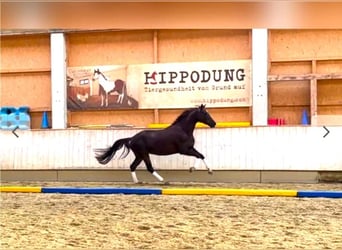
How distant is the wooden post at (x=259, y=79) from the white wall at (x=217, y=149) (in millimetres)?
345

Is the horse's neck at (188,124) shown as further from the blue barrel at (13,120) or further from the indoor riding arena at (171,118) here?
the blue barrel at (13,120)

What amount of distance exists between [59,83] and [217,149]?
309 cm

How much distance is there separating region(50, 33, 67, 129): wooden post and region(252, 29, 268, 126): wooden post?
336cm

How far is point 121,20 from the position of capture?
47 cm

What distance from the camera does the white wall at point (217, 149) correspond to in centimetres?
676

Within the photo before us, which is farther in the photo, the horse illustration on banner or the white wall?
the horse illustration on banner

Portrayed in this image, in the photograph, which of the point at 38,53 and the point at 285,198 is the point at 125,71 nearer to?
the point at 38,53

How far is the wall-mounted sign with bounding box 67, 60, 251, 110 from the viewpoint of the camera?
732 cm

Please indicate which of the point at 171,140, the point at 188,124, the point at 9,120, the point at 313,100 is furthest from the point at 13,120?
the point at 313,100

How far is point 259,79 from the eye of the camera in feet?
23.5

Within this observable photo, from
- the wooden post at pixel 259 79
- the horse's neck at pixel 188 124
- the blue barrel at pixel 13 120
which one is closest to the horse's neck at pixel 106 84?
the blue barrel at pixel 13 120

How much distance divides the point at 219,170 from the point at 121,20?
6674mm

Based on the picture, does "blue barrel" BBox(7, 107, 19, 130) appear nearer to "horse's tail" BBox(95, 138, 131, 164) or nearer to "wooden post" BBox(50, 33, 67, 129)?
"wooden post" BBox(50, 33, 67, 129)

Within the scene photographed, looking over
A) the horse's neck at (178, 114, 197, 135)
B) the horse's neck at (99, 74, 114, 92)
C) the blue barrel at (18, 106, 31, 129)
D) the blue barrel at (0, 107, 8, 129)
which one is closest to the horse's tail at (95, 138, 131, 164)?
the horse's neck at (178, 114, 197, 135)
